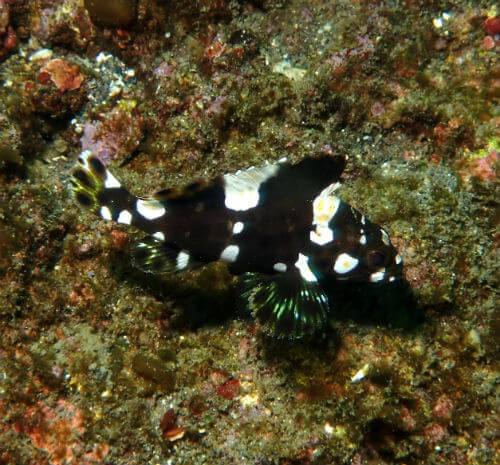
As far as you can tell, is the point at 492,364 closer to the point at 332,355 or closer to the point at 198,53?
the point at 332,355

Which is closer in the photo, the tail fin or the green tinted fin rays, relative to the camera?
the tail fin

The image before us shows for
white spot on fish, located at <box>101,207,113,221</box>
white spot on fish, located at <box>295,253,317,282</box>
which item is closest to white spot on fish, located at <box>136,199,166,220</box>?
white spot on fish, located at <box>101,207,113,221</box>

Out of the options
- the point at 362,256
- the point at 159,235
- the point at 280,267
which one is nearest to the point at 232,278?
the point at 280,267

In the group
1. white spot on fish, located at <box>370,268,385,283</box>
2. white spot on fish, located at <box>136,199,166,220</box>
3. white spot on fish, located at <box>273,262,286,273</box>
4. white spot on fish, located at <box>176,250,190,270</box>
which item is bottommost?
white spot on fish, located at <box>370,268,385,283</box>

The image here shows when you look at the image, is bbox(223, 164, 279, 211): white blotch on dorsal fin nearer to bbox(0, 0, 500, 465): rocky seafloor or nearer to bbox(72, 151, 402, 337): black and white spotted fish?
bbox(72, 151, 402, 337): black and white spotted fish

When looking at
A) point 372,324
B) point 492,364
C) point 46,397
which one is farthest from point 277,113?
point 46,397

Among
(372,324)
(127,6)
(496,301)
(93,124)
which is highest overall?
(127,6)

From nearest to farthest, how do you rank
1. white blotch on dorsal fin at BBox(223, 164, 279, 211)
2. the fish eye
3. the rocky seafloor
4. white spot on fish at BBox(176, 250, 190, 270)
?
white blotch on dorsal fin at BBox(223, 164, 279, 211) < the fish eye < white spot on fish at BBox(176, 250, 190, 270) < the rocky seafloor

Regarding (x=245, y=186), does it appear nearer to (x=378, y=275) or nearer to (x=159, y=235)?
(x=159, y=235)
